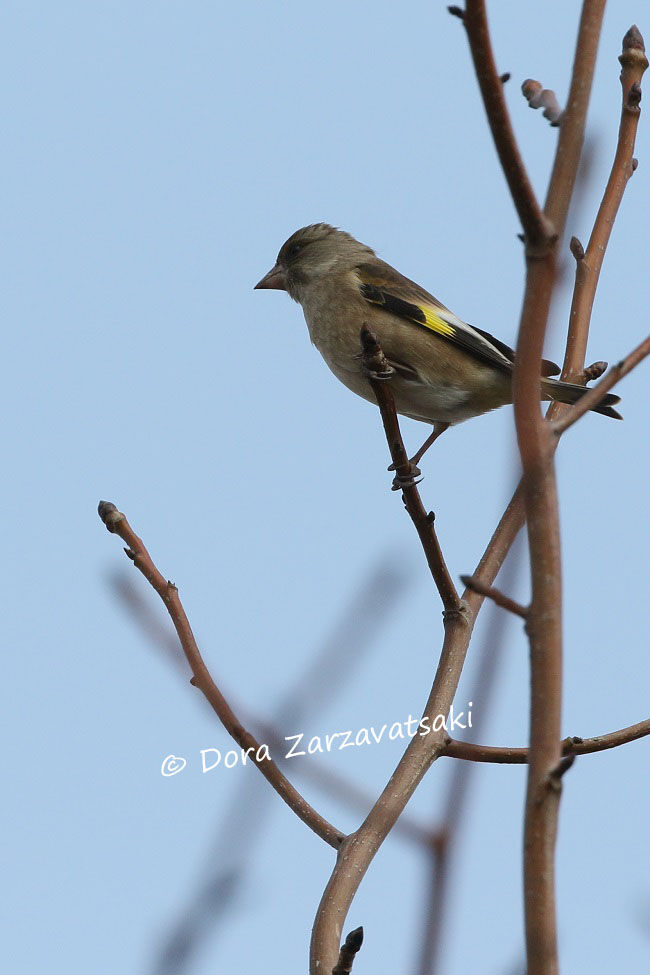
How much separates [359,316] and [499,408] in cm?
80

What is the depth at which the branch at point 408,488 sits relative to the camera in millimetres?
3100

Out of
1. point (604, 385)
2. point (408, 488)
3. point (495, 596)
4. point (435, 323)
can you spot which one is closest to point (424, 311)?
point (435, 323)

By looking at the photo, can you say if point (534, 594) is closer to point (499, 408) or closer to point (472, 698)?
point (472, 698)

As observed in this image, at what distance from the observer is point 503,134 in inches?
74.9

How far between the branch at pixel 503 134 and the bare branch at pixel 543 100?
1.87 meters

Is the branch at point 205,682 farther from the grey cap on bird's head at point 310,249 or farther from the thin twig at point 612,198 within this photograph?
the grey cap on bird's head at point 310,249

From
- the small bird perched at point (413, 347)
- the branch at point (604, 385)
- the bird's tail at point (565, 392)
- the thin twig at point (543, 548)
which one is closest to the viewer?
the thin twig at point (543, 548)

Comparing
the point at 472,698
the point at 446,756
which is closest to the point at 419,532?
the point at 446,756

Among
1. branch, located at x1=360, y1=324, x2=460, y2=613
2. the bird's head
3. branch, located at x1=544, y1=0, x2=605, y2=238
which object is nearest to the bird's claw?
branch, located at x1=360, y1=324, x2=460, y2=613

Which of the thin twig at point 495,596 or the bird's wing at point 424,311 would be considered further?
the bird's wing at point 424,311

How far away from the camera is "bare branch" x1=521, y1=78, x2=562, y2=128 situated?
3654 millimetres

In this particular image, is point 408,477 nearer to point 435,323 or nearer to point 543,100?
point 543,100

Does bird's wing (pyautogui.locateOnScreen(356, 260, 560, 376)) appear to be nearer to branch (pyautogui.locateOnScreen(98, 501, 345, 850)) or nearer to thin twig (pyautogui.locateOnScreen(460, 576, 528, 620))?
branch (pyautogui.locateOnScreen(98, 501, 345, 850))

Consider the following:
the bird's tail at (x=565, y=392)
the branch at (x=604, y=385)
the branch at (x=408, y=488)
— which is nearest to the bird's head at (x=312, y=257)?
the bird's tail at (x=565, y=392)
